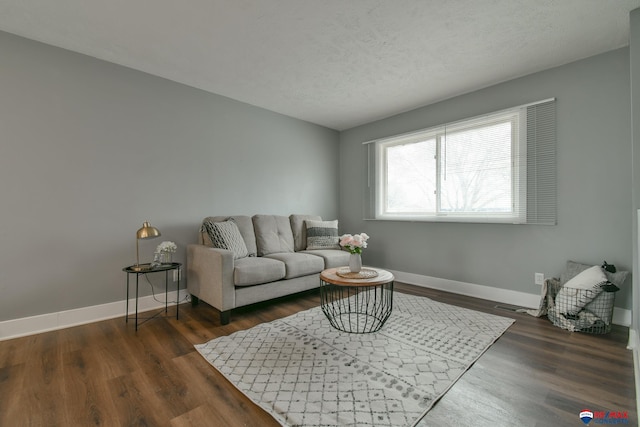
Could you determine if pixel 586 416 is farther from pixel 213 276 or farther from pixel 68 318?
pixel 68 318

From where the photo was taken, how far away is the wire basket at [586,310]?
2301 mm

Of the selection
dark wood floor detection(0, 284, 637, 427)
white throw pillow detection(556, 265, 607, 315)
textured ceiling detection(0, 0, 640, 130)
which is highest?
textured ceiling detection(0, 0, 640, 130)

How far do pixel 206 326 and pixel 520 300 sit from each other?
320cm

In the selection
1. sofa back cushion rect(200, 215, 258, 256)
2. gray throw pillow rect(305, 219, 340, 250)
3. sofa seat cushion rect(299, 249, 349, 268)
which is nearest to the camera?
sofa back cushion rect(200, 215, 258, 256)

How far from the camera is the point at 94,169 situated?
2.67 metres

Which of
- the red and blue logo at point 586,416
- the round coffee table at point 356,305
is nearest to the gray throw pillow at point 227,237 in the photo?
the round coffee table at point 356,305

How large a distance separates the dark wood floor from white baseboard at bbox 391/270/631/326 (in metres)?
0.15

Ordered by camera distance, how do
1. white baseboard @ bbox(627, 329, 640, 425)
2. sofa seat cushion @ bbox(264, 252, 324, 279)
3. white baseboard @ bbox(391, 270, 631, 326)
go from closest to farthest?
white baseboard @ bbox(627, 329, 640, 425) → white baseboard @ bbox(391, 270, 631, 326) → sofa seat cushion @ bbox(264, 252, 324, 279)

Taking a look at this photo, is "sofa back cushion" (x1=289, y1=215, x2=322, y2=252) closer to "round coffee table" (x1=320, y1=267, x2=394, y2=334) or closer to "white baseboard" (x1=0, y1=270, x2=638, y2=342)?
"round coffee table" (x1=320, y1=267, x2=394, y2=334)

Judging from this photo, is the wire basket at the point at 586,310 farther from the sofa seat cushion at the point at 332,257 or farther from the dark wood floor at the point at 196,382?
the sofa seat cushion at the point at 332,257

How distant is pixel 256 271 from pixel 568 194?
10.3ft

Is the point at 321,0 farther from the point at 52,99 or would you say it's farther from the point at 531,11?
the point at 52,99

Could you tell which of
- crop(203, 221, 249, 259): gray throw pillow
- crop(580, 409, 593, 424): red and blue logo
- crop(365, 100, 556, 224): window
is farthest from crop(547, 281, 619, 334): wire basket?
crop(203, 221, 249, 259): gray throw pillow

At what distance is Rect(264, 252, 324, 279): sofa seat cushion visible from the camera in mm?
3023
